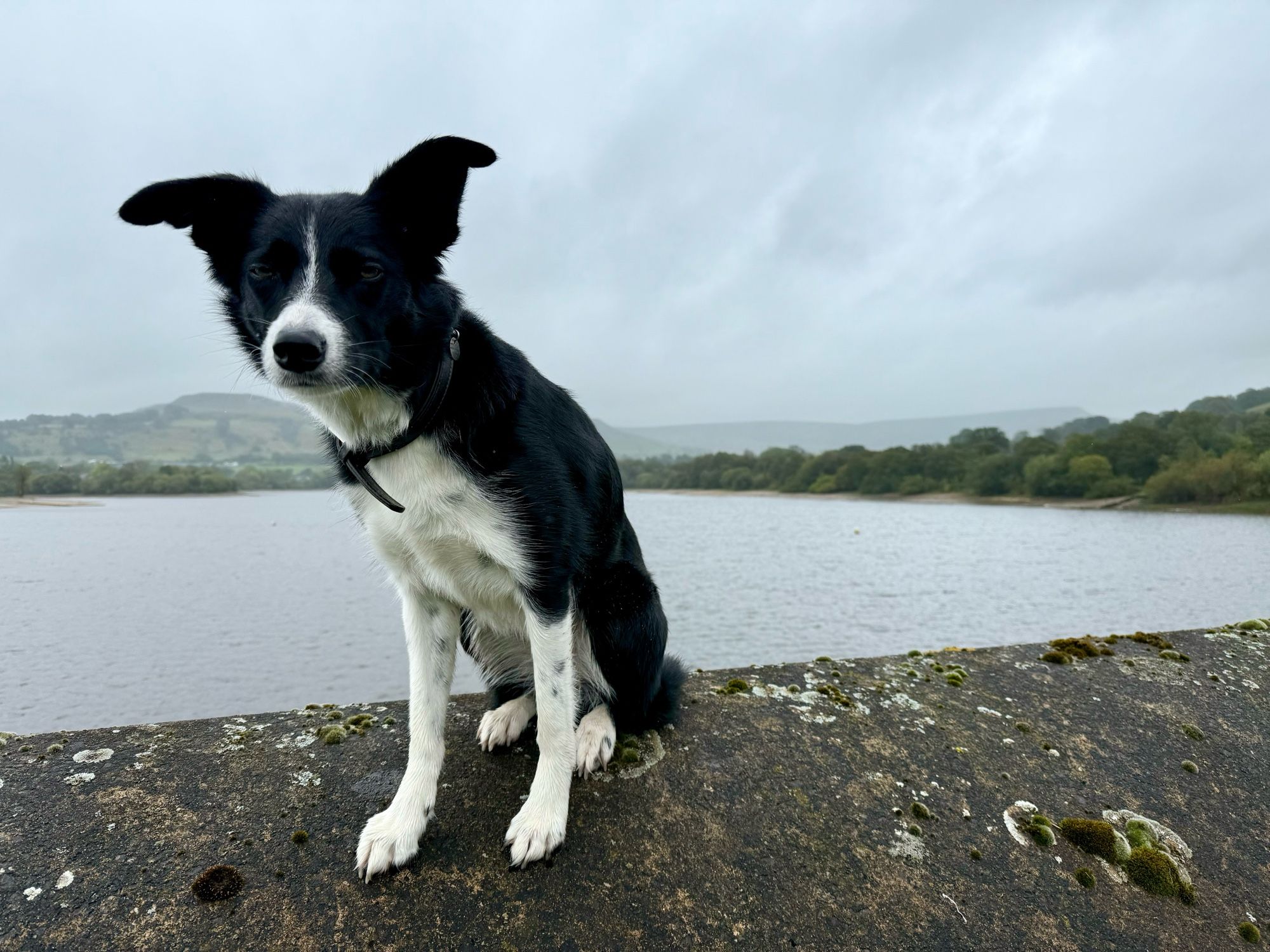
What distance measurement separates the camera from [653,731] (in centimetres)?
309

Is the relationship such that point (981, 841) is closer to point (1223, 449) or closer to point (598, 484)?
point (598, 484)

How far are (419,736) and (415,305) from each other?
1639 millimetres

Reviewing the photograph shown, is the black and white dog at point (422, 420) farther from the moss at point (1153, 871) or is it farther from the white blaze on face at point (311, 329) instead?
the moss at point (1153, 871)

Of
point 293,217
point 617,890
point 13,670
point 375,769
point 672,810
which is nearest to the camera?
point 617,890

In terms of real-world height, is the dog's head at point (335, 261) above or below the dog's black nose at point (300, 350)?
above

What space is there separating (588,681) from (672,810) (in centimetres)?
76

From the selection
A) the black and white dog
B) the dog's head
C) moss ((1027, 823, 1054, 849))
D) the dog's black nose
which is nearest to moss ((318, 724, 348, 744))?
the black and white dog

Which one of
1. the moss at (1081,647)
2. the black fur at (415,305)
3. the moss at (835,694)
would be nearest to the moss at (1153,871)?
the moss at (835,694)

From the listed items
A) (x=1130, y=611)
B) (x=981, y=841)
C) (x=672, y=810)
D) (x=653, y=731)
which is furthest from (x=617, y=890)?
(x=1130, y=611)

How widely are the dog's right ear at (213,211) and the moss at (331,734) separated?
191cm

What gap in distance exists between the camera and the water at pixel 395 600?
11.0 m

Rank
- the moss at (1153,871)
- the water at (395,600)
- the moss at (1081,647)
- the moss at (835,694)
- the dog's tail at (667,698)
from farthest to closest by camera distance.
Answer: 1. the water at (395,600)
2. the moss at (1081,647)
3. the moss at (835,694)
4. the dog's tail at (667,698)
5. the moss at (1153,871)

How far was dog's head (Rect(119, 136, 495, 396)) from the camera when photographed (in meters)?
2.23

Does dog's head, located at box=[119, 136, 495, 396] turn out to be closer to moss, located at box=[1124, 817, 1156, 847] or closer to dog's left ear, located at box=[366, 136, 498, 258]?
dog's left ear, located at box=[366, 136, 498, 258]
